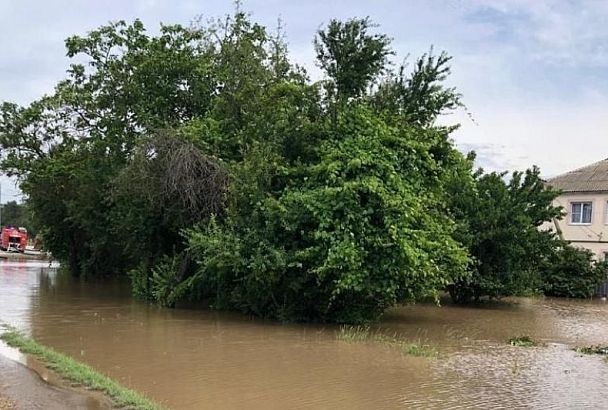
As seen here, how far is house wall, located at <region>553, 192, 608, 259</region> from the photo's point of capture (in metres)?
38.9

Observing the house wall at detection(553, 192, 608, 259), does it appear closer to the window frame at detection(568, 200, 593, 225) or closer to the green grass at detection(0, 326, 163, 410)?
the window frame at detection(568, 200, 593, 225)

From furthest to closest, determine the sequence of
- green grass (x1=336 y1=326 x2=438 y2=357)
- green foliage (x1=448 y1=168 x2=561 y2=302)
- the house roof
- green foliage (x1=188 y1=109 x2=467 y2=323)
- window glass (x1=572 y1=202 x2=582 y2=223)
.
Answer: window glass (x1=572 y1=202 x2=582 y2=223) < the house roof < green foliage (x1=448 y1=168 x2=561 y2=302) < green foliage (x1=188 y1=109 x2=467 y2=323) < green grass (x1=336 y1=326 x2=438 y2=357)

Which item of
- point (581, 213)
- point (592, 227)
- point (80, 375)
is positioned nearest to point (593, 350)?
point (80, 375)

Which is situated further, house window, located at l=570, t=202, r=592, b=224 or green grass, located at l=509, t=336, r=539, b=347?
house window, located at l=570, t=202, r=592, b=224

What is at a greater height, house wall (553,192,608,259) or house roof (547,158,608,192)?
house roof (547,158,608,192)

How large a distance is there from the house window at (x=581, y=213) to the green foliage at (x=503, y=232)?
14254mm

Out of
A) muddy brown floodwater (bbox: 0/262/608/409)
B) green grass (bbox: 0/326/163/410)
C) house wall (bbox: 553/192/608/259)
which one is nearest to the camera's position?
green grass (bbox: 0/326/163/410)

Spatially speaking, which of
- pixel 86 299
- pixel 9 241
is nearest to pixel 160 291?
pixel 86 299

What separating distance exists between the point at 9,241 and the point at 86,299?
42.9m

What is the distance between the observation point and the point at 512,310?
25703 millimetres

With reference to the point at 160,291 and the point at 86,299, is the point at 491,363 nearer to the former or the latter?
the point at 160,291

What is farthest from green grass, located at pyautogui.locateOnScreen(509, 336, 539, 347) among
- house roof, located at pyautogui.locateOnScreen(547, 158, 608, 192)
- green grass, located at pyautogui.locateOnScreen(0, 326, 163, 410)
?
house roof, located at pyautogui.locateOnScreen(547, 158, 608, 192)

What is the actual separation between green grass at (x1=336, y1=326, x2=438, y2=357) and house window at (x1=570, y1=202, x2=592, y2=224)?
2701 centimetres

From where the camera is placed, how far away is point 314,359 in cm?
1323
